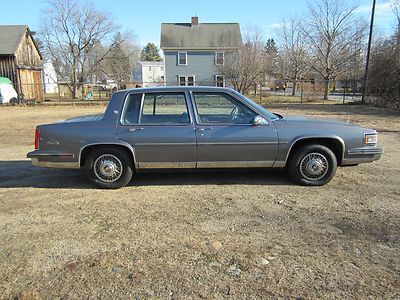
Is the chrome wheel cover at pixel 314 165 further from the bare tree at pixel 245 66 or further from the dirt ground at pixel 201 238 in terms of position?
the bare tree at pixel 245 66

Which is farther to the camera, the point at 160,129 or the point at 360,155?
the point at 360,155

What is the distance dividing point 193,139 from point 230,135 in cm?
57

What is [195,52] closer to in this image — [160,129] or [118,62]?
[118,62]

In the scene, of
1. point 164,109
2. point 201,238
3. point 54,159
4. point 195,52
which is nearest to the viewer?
point 201,238

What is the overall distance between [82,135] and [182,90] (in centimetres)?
170

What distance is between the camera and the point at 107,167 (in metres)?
5.09

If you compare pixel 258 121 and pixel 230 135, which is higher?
pixel 258 121

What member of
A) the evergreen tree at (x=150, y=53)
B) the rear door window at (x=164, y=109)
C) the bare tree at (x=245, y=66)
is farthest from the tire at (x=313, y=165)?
the evergreen tree at (x=150, y=53)

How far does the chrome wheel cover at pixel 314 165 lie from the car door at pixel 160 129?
175 cm

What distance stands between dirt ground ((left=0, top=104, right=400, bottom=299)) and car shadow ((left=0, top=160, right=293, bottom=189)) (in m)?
0.04

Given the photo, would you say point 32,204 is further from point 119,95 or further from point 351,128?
point 351,128

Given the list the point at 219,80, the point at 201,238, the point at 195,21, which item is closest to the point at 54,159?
the point at 201,238

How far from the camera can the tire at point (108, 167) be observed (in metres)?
5.09

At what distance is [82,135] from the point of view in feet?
16.3
